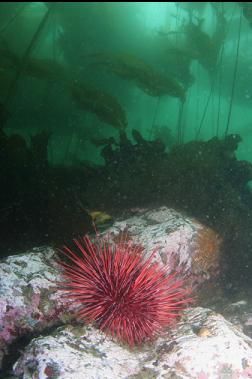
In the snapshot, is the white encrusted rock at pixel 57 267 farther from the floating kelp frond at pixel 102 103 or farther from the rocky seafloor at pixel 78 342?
the floating kelp frond at pixel 102 103

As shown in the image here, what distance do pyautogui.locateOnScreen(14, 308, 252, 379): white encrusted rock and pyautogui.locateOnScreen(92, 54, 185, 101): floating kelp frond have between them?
7.86m

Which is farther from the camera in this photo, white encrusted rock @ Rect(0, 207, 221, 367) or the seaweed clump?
the seaweed clump

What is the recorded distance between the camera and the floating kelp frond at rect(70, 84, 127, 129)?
356 inches

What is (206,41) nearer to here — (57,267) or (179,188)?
(179,188)

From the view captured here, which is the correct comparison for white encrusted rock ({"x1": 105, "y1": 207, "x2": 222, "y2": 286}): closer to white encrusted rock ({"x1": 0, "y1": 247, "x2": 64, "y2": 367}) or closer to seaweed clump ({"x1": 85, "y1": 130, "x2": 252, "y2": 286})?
seaweed clump ({"x1": 85, "y1": 130, "x2": 252, "y2": 286})

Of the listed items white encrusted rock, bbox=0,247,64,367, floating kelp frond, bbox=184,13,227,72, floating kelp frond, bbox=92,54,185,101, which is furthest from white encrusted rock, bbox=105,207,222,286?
floating kelp frond, bbox=184,13,227,72

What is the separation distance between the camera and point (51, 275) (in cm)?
363

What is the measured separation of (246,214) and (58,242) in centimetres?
386

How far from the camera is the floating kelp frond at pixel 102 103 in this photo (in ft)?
29.7

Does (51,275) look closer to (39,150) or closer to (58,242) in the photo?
(58,242)

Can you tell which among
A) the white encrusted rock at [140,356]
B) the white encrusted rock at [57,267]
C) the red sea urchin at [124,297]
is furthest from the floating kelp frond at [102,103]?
the white encrusted rock at [140,356]

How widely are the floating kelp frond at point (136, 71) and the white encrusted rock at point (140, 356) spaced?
786 centimetres

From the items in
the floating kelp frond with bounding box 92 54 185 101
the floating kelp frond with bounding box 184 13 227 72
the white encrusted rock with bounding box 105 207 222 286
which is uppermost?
the floating kelp frond with bounding box 184 13 227 72

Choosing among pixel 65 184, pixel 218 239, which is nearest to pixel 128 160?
pixel 65 184
